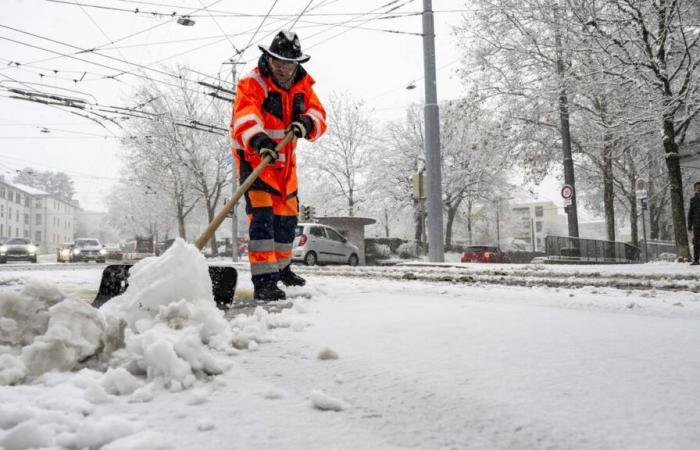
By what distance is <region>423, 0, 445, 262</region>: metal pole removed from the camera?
11.7m

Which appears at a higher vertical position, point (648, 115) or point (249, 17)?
point (249, 17)

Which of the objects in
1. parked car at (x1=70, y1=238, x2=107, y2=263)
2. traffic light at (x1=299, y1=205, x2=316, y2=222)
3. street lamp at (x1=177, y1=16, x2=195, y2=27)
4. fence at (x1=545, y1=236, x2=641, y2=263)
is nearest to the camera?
street lamp at (x1=177, y1=16, x2=195, y2=27)

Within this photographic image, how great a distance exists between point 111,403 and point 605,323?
7.07ft

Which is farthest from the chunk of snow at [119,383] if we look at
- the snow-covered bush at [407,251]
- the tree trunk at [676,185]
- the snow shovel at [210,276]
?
the snow-covered bush at [407,251]

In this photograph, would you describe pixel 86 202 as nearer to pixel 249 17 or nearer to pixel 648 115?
pixel 249 17

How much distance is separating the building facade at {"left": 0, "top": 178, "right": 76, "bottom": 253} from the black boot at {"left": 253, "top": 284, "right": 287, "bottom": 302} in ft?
243

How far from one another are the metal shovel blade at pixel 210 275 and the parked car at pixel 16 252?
24937 millimetres

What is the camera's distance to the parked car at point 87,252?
1022 inches

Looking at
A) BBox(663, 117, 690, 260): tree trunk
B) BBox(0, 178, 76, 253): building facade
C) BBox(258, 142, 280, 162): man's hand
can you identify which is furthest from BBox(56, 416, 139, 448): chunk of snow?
BBox(0, 178, 76, 253): building facade

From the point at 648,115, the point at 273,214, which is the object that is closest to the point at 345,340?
the point at 273,214

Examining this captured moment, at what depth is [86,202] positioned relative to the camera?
10600 cm

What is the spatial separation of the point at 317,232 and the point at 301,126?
1388cm

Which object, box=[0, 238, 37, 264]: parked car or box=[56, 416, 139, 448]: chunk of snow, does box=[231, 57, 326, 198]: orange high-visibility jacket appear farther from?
box=[0, 238, 37, 264]: parked car

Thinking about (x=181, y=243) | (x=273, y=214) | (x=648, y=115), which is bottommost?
(x=181, y=243)
